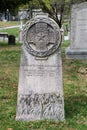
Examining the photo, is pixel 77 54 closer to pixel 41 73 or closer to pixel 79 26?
pixel 79 26

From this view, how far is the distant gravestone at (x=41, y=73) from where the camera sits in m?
6.95

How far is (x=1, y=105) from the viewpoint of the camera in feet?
27.4

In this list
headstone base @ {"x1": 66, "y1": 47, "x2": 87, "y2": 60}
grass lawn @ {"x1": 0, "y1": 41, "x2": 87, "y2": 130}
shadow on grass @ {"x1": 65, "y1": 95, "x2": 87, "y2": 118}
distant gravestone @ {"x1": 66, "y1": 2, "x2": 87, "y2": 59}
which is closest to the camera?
grass lawn @ {"x1": 0, "y1": 41, "x2": 87, "y2": 130}

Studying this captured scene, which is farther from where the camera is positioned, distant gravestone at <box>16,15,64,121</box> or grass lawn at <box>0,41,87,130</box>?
grass lawn at <box>0,41,87,130</box>

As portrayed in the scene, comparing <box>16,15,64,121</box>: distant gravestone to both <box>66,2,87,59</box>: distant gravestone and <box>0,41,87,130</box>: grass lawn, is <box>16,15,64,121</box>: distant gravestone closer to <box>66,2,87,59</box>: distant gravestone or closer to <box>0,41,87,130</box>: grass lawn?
<box>0,41,87,130</box>: grass lawn

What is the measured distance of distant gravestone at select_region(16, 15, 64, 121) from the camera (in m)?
6.95

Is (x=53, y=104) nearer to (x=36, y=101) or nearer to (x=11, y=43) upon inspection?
(x=36, y=101)

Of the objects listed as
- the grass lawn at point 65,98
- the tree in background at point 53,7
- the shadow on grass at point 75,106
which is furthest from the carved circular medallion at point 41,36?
the tree in background at point 53,7

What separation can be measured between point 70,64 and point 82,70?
1.37 meters

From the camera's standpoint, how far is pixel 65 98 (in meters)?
8.93

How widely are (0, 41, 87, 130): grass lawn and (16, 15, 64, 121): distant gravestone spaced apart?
0.21 m

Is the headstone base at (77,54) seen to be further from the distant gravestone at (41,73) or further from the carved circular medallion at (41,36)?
the carved circular medallion at (41,36)

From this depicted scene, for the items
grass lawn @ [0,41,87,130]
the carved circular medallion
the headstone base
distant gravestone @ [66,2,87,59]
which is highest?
the carved circular medallion

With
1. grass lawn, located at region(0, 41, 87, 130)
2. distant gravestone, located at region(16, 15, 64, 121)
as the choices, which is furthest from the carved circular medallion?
grass lawn, located at region(0, 41, 87, 130)
